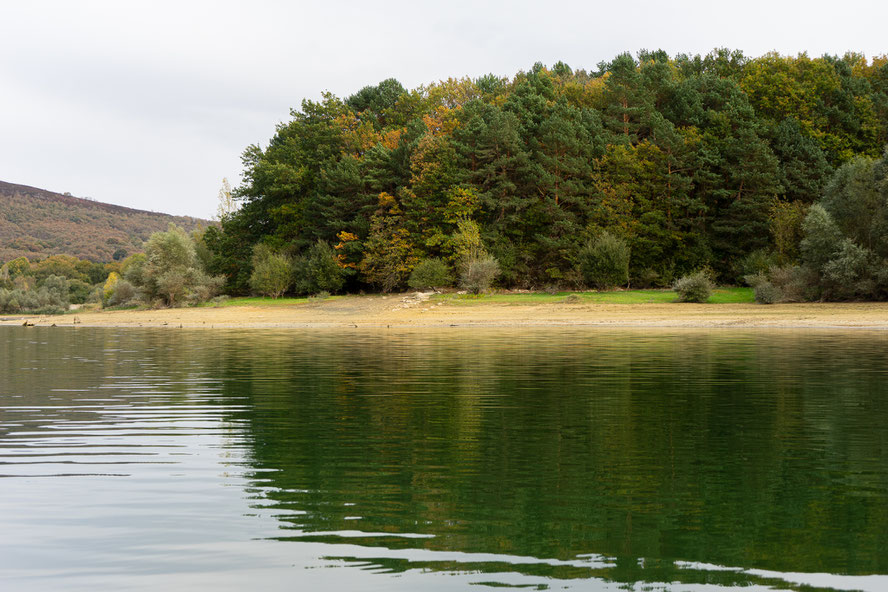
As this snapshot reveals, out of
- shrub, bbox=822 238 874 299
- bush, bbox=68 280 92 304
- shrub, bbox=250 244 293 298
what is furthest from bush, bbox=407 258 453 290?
bush, bbox=68 280 92 304

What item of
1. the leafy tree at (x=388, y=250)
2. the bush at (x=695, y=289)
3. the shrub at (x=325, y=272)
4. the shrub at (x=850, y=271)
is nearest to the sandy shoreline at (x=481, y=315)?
the shrub at (x=850, y=271)

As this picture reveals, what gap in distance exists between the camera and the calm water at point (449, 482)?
5230 mm

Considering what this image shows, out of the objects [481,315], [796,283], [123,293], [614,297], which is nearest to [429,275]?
[481,315]

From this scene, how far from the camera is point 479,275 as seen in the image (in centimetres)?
5238

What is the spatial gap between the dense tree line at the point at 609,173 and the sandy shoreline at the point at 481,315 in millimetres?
7775

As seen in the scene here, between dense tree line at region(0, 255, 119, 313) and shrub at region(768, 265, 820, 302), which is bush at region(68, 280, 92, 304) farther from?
shrub at region(768, 265, 820, 302)

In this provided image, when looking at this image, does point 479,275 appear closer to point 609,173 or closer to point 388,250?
point 388,250

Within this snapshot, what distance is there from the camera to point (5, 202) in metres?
168

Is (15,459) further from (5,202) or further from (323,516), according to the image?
(5,202)

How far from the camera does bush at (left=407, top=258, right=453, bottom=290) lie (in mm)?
54656

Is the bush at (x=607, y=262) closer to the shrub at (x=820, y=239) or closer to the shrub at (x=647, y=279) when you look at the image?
the shrub at (x=647, y=279)

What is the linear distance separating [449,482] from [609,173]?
54.8 meters

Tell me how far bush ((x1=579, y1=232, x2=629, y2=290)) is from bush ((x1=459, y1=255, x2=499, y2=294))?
6342 mm

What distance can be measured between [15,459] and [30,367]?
532 inches
